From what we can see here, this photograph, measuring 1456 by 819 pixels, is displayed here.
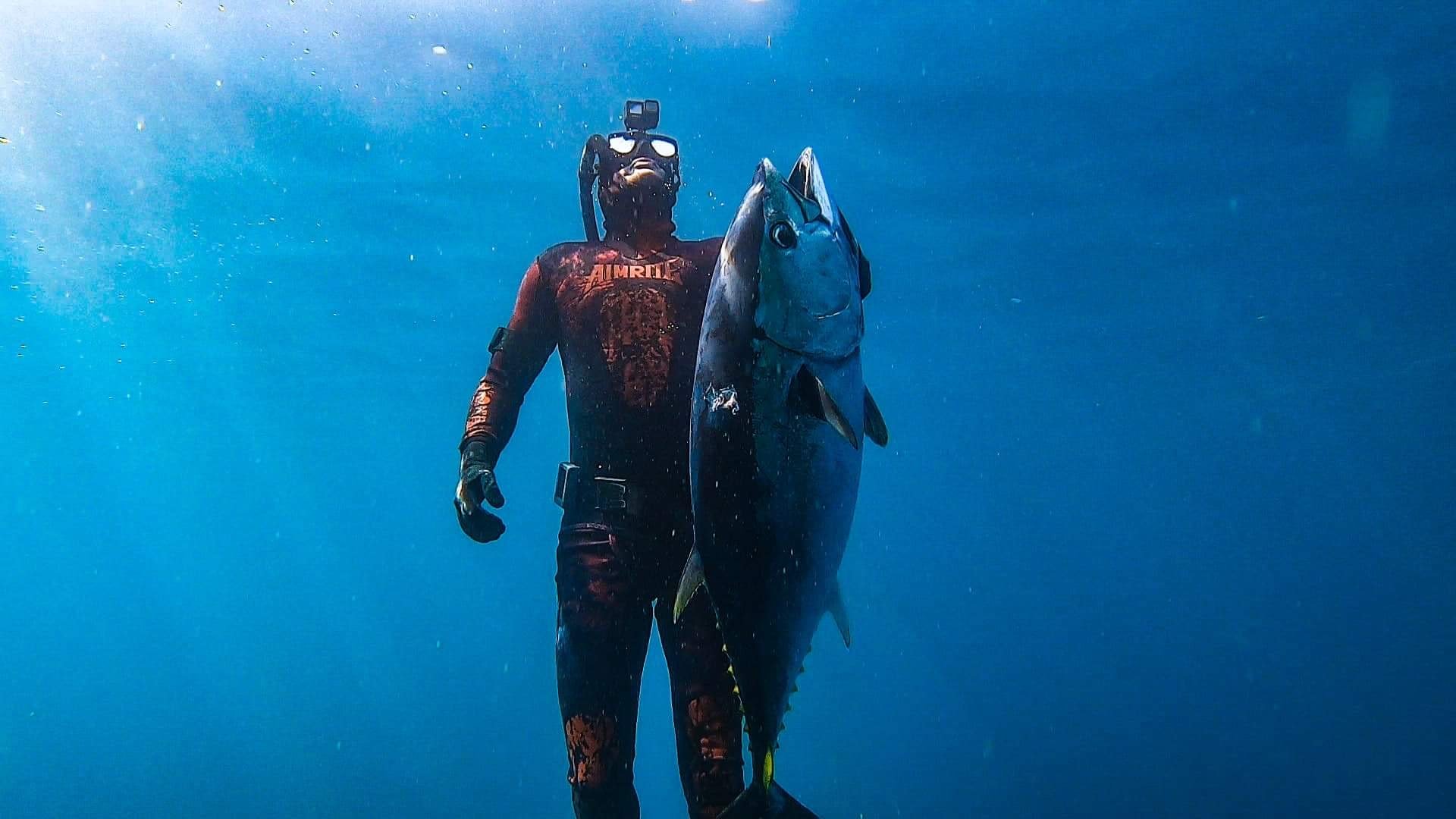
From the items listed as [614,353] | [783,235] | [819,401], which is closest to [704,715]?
[614,353]

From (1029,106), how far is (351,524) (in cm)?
6164

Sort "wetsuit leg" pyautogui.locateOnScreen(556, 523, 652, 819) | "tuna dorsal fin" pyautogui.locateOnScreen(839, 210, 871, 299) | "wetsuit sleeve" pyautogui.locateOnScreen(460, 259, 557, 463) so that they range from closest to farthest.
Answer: "tuna dorsal fin" pyautogui.locateOnScreen(839, 210, 871, 299), "wetsuit leg" pyautogui.locateOnScreen(556, 523, 652, 819), "wetsuit sleeve" pyautogui.locateOnScreen(460, 259, 557, 463)

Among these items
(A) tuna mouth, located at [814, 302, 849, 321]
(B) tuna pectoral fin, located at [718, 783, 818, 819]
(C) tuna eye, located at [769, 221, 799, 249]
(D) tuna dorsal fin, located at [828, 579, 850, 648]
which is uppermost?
(C) tuna eye, located at [769, 221, 799, 249]

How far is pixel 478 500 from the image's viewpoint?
10.2 ft

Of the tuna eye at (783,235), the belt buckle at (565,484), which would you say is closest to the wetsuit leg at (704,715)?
the belt buckle at (565,484)

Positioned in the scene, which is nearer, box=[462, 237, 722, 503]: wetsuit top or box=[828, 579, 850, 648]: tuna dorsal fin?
box=[828, 579, 850, 648]: tuna dorsal fin

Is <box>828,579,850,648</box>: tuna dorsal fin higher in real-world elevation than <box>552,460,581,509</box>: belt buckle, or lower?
lower

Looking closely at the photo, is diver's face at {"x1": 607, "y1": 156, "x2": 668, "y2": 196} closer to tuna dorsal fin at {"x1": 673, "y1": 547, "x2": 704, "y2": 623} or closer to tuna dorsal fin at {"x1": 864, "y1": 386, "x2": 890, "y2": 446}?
tuna dorsal fin at {"x1": 864, "y1": 386, "x2": 890, "y2": 446}

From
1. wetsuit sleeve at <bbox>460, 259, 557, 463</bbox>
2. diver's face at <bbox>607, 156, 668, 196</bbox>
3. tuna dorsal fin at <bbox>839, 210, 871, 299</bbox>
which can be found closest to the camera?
tuna dorsal fin at <bbox>839, 210, 871, 299</bbox>

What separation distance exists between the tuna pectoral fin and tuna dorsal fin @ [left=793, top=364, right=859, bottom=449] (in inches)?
38.7

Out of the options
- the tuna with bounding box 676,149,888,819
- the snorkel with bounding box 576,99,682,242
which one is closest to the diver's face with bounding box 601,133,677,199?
the snorkel with bounding box 576,99,682,242

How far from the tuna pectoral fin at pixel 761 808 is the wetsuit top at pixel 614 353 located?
1.16 metres

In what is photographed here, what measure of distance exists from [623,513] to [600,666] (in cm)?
53

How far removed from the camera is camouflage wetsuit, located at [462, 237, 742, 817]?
3.08m
